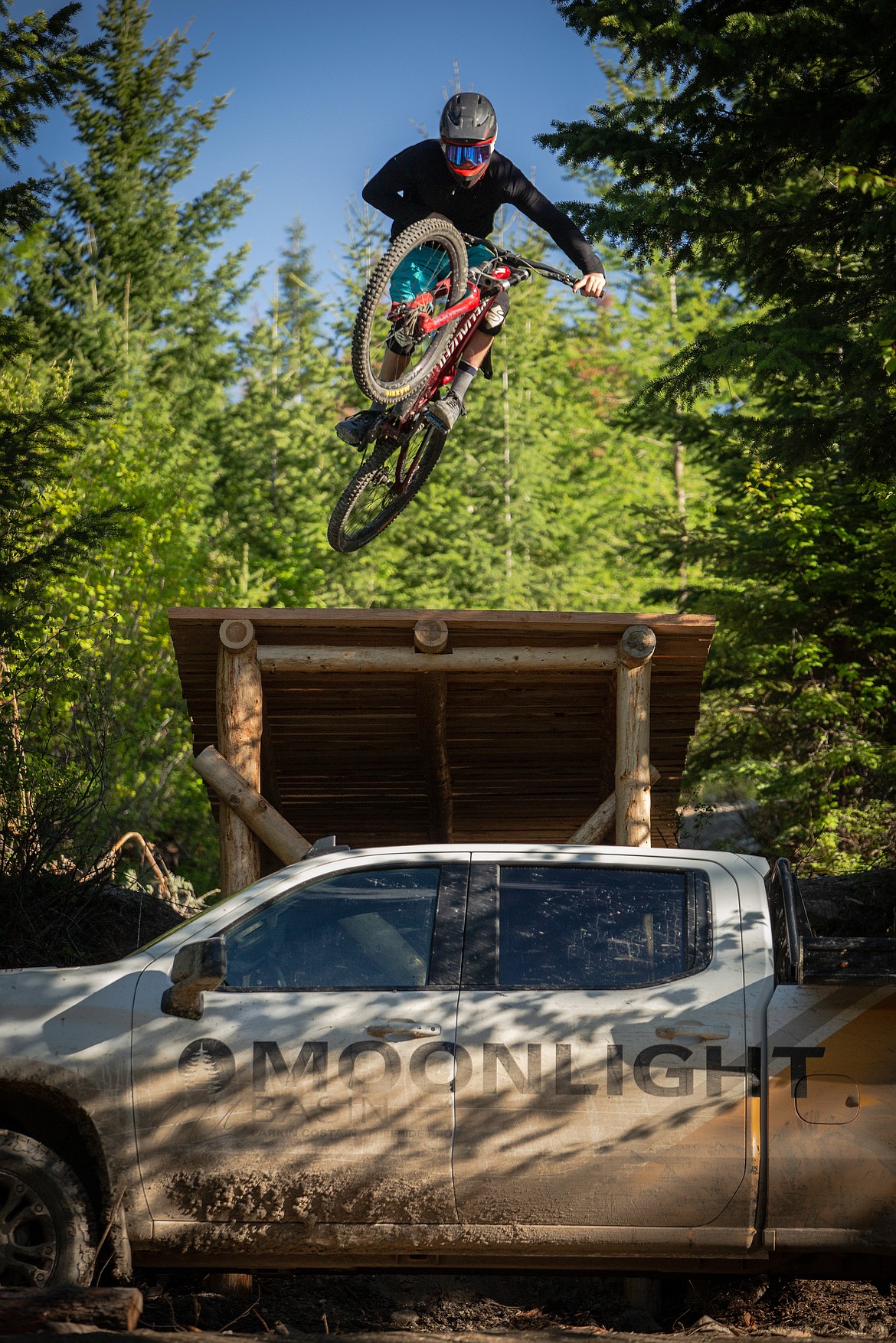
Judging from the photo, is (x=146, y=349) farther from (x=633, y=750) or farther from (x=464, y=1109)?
(x=464, y=1109)

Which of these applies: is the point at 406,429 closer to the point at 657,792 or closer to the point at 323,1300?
the point at 657,792

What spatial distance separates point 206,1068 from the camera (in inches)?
169

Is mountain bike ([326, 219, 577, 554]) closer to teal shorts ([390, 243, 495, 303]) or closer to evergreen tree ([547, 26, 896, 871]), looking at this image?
teal shorts ([390, 243, 495, 303])

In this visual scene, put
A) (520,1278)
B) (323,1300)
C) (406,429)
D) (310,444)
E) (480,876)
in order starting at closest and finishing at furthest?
1. (480,876)
2. (323,1300)
3. (520,1278)
4. (406,429)
5. (310,444)

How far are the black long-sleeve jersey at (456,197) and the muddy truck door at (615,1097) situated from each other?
17.6ft

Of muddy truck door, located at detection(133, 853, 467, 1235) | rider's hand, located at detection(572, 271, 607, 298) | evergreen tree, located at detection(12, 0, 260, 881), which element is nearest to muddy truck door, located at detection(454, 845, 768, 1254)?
muddy truck door, located at detection(133, 853, 467, 1235)

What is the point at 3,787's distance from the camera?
407 inches

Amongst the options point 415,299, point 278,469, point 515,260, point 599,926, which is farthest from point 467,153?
point 278,469

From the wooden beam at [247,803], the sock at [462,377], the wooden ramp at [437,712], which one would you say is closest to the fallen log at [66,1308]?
the wooden beam at [247,803]

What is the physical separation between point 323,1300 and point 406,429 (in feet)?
17.6

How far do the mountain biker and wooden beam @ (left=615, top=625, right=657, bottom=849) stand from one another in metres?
2.09

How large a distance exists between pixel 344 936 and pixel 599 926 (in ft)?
3.02

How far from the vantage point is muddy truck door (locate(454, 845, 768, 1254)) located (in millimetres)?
4152

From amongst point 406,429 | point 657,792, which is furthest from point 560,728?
point 406,429
